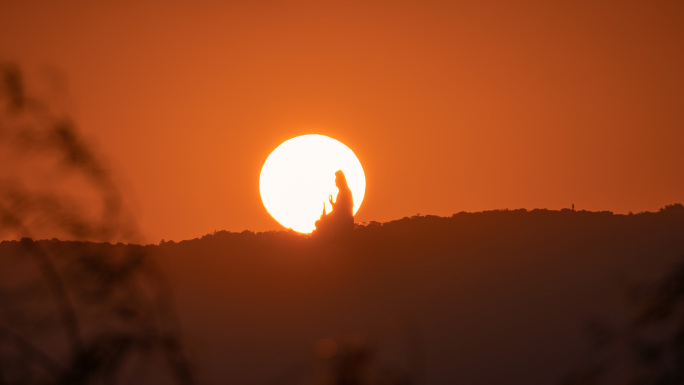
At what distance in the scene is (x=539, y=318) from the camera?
16844mm

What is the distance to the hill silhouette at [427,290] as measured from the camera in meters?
15.6

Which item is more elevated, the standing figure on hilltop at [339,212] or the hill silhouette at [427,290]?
the standing figure on hilltop at [339,212]

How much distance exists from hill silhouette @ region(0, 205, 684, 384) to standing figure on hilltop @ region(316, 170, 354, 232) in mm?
463

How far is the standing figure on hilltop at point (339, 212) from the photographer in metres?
19.7

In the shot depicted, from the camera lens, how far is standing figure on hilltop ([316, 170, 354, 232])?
777 inches

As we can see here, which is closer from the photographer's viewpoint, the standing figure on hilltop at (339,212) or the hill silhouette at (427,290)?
the hill silhouette at (427,290)

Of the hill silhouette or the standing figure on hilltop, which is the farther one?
the standing figure on hilltop

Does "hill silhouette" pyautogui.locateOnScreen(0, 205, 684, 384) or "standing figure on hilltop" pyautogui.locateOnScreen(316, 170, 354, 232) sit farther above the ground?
"standing figure on hilltop" pyautogui.locateOnScreen(316, 170, 354, 232)

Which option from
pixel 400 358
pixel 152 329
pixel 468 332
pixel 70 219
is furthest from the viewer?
pixel 468 332

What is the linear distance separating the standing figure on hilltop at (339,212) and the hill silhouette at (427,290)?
0.46m

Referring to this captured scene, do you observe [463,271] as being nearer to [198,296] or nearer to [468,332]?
[468,332]

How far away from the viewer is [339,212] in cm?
1978

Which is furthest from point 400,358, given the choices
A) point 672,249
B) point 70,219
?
point 70,219

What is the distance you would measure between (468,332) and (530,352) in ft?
4.67
